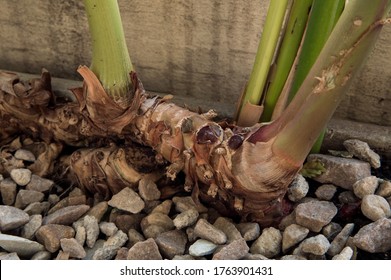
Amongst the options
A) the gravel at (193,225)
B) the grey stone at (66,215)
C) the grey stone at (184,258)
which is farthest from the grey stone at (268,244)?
the grey stone at (66,215)

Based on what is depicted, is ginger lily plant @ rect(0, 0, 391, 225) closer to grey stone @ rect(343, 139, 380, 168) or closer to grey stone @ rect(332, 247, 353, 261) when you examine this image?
grey stone @ rect(332, 247, 353, 261)

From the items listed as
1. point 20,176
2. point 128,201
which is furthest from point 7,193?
point 128,201

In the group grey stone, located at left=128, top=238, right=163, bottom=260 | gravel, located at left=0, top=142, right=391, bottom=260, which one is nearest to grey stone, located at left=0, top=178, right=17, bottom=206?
gravel, located at left=0, top=142, right=391, bottom=260

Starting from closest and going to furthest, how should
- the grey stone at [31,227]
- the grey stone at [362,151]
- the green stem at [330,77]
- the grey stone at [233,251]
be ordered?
1. the green stem at [330,77]
2. the grey stone at [233,251]
3. the grey stone at [31,227]
4. the grey stone at [362,151]

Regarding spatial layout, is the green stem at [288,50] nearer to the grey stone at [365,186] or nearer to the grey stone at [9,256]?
the grey stone at [365,186]

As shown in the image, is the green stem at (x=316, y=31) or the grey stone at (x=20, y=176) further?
the grey stone at (x=20, y=176)

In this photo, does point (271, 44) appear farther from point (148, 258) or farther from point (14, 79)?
point (14, 79)
